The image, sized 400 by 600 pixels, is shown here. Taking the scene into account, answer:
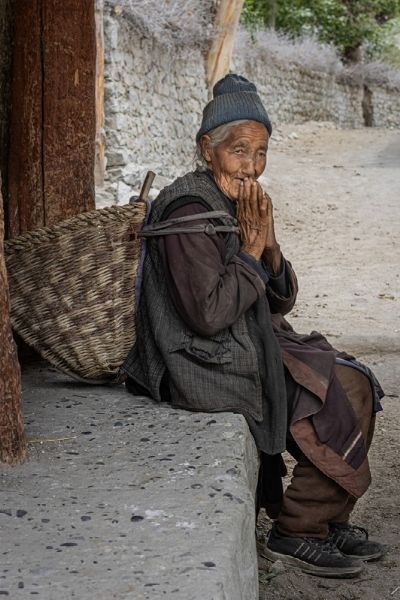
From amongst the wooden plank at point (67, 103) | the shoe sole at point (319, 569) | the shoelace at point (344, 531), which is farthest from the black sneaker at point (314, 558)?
the wooden plank at point (67, 103)

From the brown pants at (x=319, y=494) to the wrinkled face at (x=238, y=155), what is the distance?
2.17 ft

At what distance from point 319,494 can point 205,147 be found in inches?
43.9

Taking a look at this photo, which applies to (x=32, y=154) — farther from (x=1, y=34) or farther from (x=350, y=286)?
(x=350, y=286)

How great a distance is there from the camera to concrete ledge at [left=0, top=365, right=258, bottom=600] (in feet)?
5.76

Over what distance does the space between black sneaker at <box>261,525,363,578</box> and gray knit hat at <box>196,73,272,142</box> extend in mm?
1307

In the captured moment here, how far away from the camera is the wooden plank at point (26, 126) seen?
3318 mm

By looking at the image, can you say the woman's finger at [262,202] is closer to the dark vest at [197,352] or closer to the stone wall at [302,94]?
the dark vest at [197,352]

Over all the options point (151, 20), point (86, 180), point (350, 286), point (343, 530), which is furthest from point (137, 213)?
point (151, 20)

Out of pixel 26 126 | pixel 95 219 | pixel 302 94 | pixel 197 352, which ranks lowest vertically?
pixel 302 94

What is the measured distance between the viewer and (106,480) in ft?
7.43

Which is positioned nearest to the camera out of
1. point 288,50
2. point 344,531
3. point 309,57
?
point 344,531

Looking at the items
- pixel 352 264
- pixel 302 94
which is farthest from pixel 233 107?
pixel 302 94

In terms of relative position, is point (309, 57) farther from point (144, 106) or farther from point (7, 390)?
point (7, 390)

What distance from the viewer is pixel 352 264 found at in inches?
364
